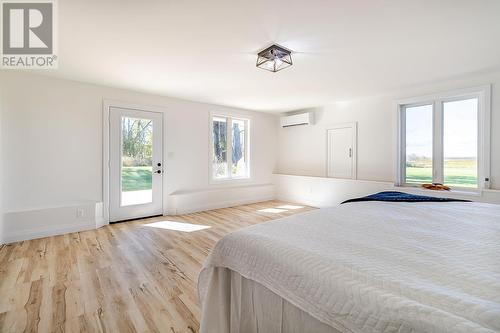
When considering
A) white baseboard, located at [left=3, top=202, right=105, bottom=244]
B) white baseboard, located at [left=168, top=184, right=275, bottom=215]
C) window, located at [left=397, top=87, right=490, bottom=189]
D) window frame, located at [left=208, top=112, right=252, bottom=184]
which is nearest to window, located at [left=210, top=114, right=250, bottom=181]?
window frame, located at [left=208, top=112, right=252, bottom=184]

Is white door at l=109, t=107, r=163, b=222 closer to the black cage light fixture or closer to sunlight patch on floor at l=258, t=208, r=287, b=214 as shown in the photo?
sunlight patch on floor at l=258, t=208, r=287, b=214

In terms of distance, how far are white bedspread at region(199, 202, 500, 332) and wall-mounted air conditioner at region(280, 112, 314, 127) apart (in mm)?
3921

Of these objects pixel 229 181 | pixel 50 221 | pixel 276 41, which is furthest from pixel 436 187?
pixel 50 221

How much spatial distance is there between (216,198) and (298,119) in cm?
268

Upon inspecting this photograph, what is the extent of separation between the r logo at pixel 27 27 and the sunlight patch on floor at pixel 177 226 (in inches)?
104

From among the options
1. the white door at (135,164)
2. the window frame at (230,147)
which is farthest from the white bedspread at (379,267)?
the window frame at (230,147)

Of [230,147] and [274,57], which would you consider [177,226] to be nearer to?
[230,147]

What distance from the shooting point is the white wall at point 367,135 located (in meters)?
3.14

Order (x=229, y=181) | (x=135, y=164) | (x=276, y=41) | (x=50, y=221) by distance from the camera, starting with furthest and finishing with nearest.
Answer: (x=229, y=181) < (x=135, y=164) < (x=50, y=221) < (x=276, y=41)

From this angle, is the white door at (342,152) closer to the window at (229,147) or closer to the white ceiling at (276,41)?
the white ceiling at (276,41)

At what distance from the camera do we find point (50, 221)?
3.22m

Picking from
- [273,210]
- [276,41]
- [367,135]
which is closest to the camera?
[276,41]

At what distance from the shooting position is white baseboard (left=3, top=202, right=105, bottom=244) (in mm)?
2992

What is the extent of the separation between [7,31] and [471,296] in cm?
360
